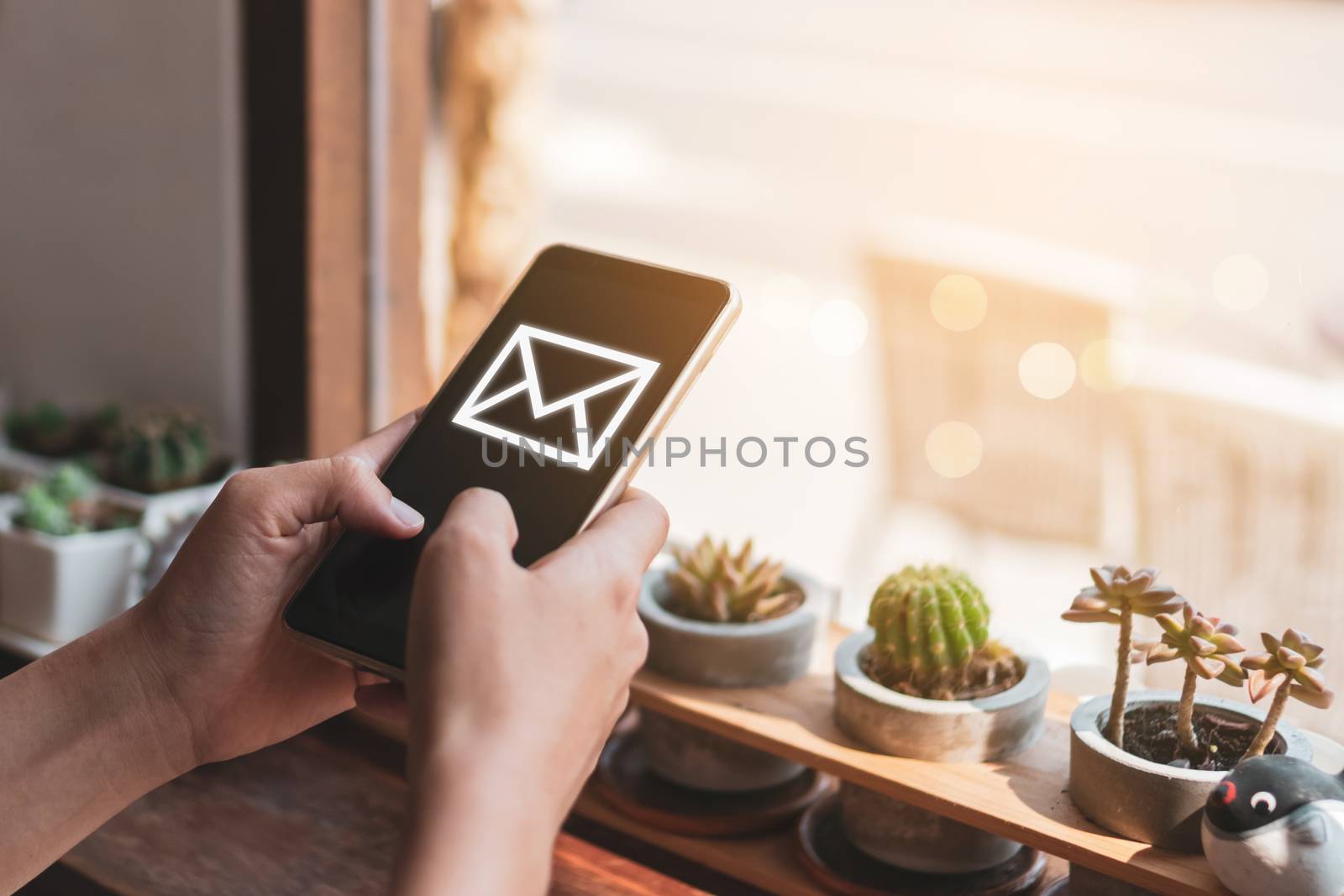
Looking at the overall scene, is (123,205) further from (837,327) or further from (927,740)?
(927,740)

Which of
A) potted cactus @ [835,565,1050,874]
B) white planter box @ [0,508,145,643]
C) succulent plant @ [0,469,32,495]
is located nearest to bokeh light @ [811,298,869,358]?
potted cactus @ [835,565,1050,874]

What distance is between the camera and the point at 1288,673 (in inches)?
22.1

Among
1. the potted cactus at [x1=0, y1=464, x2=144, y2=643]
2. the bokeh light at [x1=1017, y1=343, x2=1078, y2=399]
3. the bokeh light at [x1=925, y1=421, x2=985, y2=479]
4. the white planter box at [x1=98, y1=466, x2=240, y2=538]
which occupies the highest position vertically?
the bokeh light at [x1=1017, y1=343, x2=1078, y2=399]

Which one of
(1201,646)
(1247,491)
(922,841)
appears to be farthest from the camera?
(1247,491)

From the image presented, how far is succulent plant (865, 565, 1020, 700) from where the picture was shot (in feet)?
2.18

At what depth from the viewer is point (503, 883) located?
44 cm

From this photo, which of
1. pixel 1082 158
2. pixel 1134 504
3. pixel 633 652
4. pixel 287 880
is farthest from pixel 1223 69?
pixel 287 880

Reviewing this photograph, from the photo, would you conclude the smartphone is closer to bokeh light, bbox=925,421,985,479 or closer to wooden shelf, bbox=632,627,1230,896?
wooden shelf, bbox=632,627,1230,896

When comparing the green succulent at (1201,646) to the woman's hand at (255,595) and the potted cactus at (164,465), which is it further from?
the potted cactus at (164,465)

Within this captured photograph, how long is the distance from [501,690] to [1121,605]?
1.06ft

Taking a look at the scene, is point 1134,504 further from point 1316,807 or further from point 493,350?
point 493,350

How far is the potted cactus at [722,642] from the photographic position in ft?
2.46

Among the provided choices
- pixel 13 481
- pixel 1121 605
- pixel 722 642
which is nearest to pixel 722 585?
pixel 722 642

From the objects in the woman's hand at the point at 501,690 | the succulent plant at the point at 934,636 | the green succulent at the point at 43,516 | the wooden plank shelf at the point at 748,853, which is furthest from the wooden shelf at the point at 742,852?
the green succulent at the point at 43,516
